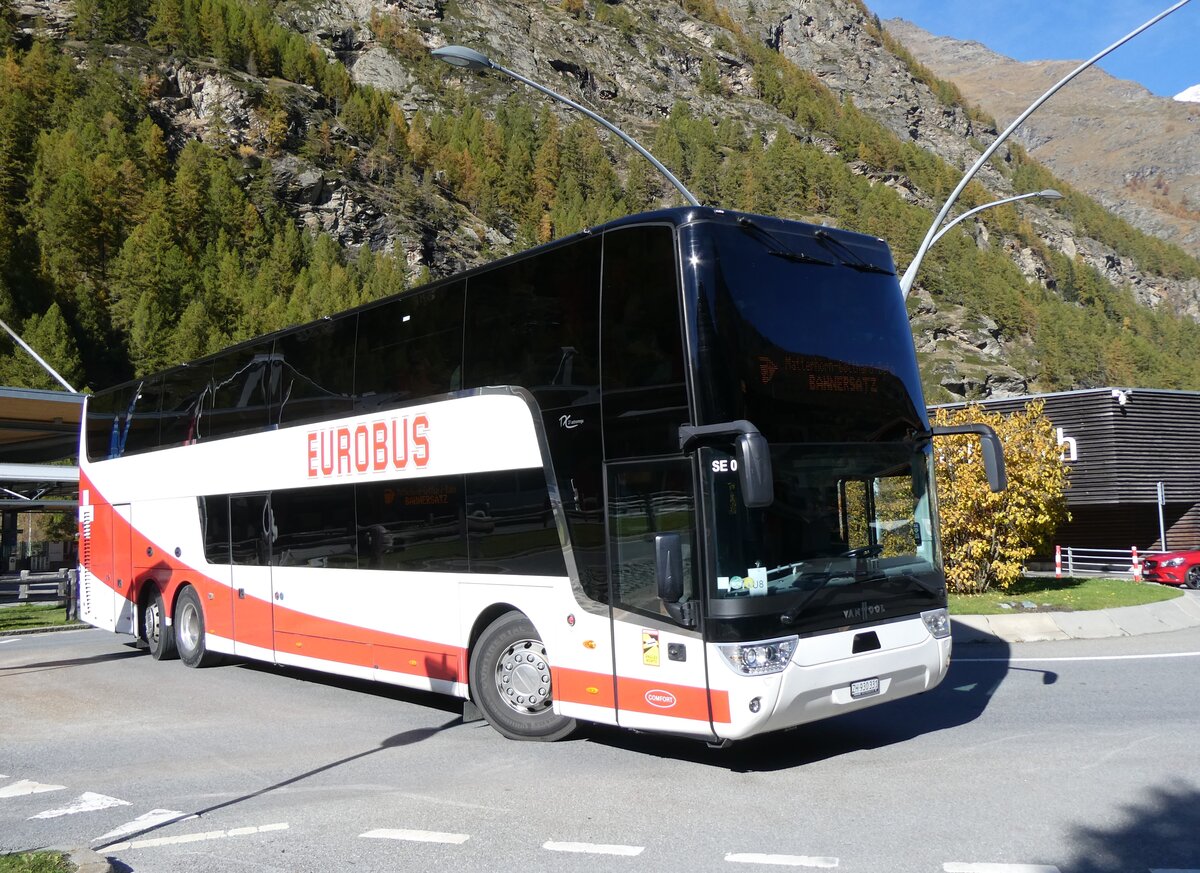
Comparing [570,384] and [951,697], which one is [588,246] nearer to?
[570,384]

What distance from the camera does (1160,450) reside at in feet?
115

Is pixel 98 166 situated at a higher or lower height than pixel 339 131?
lower

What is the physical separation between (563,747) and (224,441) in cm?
664

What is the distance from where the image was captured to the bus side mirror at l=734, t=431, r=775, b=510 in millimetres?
6367

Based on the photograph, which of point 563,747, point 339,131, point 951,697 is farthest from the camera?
point 339,131

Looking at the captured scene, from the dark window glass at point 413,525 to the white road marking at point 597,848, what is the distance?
142 inches

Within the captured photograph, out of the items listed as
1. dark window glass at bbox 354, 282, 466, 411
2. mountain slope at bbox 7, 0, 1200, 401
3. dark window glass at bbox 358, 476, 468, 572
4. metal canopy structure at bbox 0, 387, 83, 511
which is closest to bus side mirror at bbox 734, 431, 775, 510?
dark window glass at bbox 358, 476, 468, 572

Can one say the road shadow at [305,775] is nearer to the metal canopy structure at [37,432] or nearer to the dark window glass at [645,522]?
the dark window glass at [645,522]

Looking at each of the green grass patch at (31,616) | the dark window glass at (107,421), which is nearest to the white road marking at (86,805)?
the dark window glass at (107,421)

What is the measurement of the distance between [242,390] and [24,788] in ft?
19.3

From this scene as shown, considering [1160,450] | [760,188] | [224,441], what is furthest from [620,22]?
[224,441]

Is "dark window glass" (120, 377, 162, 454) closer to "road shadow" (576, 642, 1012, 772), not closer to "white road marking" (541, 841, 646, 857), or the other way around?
"road shadow" (576, 642, 1012, 772)

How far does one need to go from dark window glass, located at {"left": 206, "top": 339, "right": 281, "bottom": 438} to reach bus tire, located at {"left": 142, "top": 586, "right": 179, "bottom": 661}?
3.21 m

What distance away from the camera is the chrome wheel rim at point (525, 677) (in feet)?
27.8
